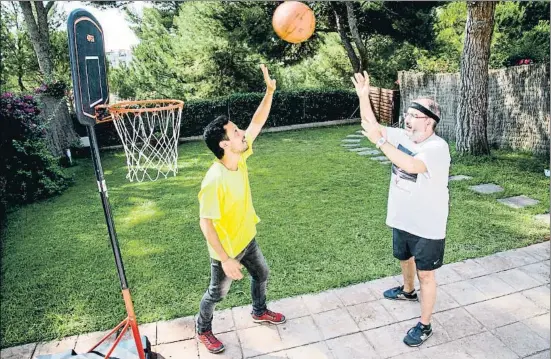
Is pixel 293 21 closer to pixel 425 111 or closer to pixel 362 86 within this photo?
pixel 362 86

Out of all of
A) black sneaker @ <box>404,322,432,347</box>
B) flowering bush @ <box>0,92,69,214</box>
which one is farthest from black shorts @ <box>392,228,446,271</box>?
flowering bush @ <box>0,92,69,214</box>

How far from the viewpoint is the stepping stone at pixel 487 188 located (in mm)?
6125

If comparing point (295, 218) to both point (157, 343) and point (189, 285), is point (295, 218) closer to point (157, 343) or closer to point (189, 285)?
point (189, 285)

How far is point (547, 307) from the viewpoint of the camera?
3.32 metres

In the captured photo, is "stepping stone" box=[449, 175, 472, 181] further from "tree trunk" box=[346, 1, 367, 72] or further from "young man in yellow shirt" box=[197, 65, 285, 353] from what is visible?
"tree trunk" box=[346, 1, 367, 72]

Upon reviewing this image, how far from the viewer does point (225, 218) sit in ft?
9.04

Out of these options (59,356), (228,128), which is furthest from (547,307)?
(59,356)

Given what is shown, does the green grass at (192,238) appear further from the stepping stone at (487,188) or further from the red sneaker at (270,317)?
the red sneaker at (270,317)

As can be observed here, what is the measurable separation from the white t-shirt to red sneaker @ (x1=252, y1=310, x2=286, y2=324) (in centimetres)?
124

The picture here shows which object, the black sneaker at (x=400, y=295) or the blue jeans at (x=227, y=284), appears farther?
the black sneaker at (x=400, y=295)

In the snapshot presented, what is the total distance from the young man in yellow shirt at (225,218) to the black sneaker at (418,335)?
1.19 metres

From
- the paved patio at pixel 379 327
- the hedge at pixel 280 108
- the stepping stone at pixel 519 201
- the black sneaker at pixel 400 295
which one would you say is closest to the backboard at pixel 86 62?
the paved patio at pixel 379 327

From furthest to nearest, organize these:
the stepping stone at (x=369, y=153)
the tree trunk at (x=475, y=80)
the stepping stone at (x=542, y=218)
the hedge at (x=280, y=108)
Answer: the hedge at (x=280, y=108) < the stepping stone at (x=369, y=153) < the tree trunk at (x=475, y=80) < the stepping stone at (x=542, y=218)

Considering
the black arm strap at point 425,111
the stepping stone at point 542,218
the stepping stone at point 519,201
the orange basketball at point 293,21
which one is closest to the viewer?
the black arm strap at point 425,111
